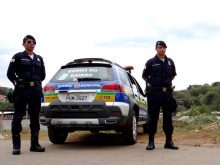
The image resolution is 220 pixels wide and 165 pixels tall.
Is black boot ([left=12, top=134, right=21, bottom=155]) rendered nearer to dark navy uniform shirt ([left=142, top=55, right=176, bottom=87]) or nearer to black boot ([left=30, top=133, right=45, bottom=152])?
black boot ([left=30, top=133, right=45, bottom=152])

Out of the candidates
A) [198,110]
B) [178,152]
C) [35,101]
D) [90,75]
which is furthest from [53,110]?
[198,110]

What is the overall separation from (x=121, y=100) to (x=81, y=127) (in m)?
0.88

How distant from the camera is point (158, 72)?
687 centimetres

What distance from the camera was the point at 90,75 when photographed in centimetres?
721

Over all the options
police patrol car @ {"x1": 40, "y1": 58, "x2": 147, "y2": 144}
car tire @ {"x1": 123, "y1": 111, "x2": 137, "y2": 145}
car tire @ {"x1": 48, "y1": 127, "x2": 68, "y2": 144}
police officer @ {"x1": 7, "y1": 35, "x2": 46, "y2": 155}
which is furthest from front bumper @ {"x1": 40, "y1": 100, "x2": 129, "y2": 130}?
car tire @ {"x1": 48, "y1": 127, "x2": 68, "y2": 144}

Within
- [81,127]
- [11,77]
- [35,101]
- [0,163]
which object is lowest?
[0,163]

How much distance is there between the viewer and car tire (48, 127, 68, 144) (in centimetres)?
759

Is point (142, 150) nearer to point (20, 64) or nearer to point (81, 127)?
point (81, 127)

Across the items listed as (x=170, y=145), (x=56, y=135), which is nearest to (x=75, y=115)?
(x=56, y=135)

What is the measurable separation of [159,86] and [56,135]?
240 cm

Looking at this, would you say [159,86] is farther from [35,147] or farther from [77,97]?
[35,147]

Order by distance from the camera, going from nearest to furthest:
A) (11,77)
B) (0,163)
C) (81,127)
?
(0,163) → (11,77) → (81,127)

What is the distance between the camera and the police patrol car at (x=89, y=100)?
22.4ft

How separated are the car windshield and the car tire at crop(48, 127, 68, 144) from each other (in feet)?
3.33
